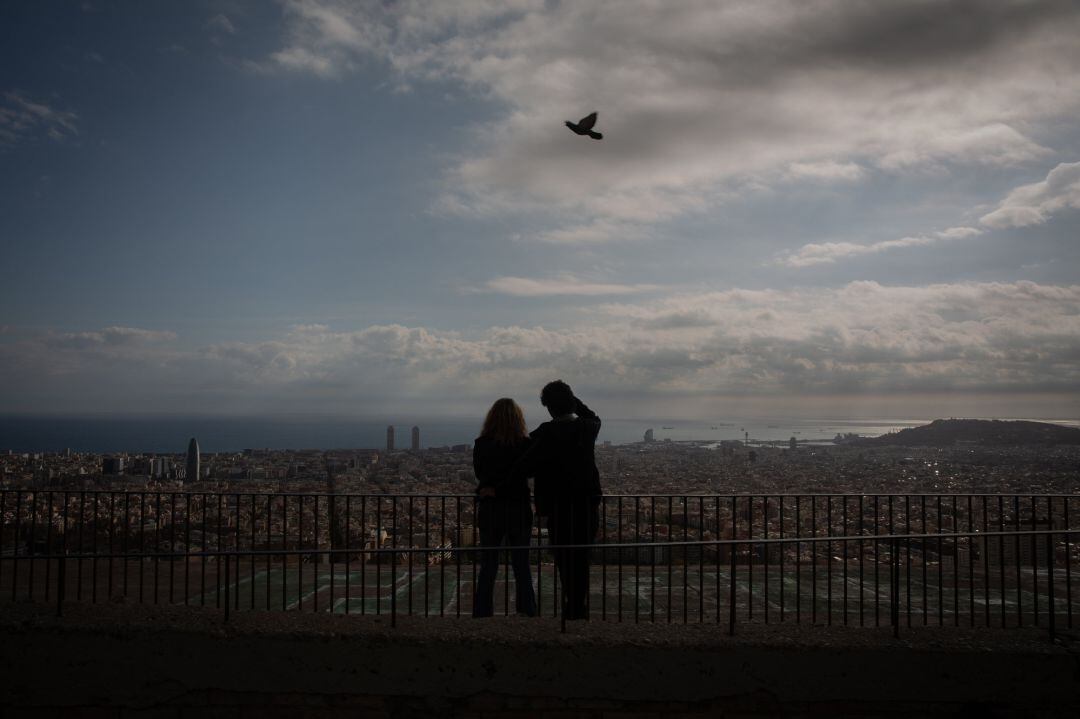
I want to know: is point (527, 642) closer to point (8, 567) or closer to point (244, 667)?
point (244, 667)

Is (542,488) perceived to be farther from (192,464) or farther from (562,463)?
(192,464)

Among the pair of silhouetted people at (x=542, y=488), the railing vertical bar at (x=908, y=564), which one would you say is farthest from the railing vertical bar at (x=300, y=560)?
the railing vertical bar at (x=908, y=564)

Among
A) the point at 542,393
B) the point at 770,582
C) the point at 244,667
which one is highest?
the point at 542,393

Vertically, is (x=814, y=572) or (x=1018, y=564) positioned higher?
(x=1018, y=564)

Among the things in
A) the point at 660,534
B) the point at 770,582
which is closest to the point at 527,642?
the point at 770,582

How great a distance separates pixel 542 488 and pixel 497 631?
2012 millimetres

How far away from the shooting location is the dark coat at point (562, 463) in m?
6.17

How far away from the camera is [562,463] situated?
6.20 meters

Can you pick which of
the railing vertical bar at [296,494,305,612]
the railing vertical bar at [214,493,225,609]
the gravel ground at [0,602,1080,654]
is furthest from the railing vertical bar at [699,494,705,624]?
the railing vertical bar at [214,493,225,609]

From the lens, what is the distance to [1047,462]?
22938 millimetres

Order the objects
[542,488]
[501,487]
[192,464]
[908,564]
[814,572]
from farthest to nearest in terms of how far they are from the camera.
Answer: [192,464] → [501,487] → [542,488] → [814,572] → [908,564]

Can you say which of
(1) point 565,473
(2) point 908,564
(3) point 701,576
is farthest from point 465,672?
(2) point 908,564

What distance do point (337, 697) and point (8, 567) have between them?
304 inches

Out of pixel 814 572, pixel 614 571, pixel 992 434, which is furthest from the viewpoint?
pixel 992 434
